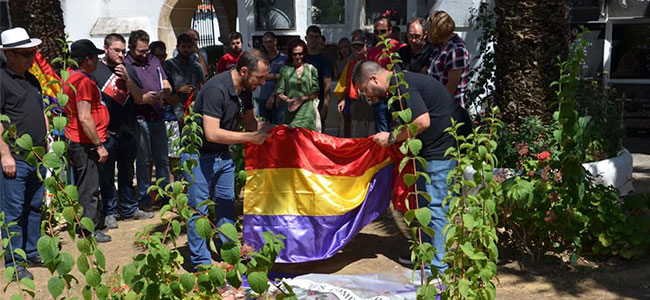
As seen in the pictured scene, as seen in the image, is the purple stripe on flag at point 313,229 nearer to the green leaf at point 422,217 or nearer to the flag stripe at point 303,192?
the flag stripe at point 303,192

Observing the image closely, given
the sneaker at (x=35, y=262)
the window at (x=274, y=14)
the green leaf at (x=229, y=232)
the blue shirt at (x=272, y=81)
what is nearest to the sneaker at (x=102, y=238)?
the sneaker at (x=35, y=262)

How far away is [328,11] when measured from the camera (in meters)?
12.2

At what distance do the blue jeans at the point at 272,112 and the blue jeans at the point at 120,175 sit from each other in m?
2.06

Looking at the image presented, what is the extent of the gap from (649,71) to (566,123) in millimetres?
7445

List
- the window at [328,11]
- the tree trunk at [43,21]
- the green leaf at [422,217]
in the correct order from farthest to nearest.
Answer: the window at [328,11] → the tree trunk at [43,21] → the green leaf at [422,217]

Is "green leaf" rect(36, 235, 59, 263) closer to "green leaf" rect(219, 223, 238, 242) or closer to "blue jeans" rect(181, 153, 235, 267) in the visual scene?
"green leaf" rect(219, 223, 238, 242)

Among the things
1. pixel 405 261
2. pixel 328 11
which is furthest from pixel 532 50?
pixel 328 11

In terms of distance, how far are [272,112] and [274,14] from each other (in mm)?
3825

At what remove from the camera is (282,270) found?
19.0ft

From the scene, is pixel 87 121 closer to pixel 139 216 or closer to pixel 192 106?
pixel 192 106

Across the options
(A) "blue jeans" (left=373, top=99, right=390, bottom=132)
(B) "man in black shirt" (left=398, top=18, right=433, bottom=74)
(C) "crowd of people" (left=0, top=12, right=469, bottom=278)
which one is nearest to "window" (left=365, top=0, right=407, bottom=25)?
(C) "crowd of people" (left=0, top=12, right=469, bottom=278)

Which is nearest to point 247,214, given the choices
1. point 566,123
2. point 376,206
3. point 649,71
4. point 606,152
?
point 376,206

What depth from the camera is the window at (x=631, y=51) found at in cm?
1145

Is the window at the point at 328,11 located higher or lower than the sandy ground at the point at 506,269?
higher
